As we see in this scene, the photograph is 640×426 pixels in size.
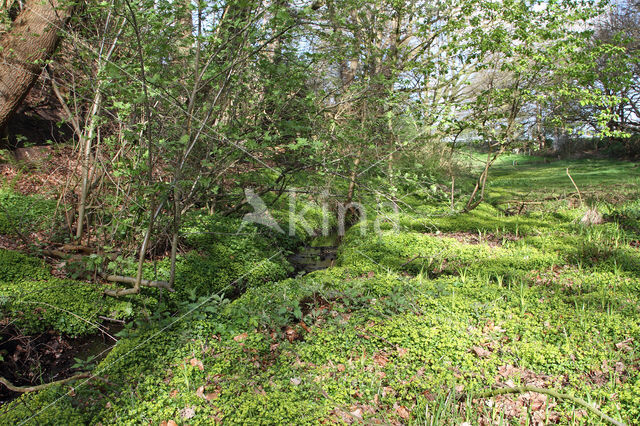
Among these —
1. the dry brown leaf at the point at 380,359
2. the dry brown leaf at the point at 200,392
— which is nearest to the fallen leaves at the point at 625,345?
the dry brown leaf at the point at 380,359

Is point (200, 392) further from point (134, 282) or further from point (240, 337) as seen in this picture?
point (134, 282)

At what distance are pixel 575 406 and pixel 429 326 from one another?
3.92 feet

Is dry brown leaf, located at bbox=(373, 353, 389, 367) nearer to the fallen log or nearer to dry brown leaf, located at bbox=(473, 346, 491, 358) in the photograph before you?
dry brown leaf, located at bbox=(473, 346, 491, 358)

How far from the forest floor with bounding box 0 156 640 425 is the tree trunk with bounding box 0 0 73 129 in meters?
2.92

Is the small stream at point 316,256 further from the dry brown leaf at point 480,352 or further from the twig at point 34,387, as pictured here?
the twig at point 34,387

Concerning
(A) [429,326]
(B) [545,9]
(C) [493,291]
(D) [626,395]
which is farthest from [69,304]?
(B) [545,9]

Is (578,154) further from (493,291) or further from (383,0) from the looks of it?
(493,291)

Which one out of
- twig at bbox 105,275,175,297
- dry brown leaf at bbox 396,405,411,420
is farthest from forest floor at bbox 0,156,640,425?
twig at bbox 105,275,175,297

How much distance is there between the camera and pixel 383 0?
816 cm

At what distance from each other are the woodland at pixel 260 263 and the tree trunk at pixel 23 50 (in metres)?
0.04

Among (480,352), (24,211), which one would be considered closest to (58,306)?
(24,211)

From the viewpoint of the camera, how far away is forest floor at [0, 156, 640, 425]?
8.52 ft

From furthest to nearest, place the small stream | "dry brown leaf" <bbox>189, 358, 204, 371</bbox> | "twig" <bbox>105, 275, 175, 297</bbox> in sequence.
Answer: the small stream, "twig" <bbox>105, 275, 175, 297</bbox>, "dry brown leaf" <bbox>189, 358, 204, 371</bbox>

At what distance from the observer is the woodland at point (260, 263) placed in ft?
8.99
